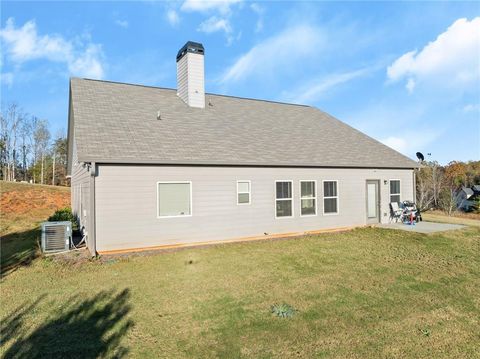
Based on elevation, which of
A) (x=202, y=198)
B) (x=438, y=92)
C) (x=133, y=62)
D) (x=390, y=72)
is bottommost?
(x=202, y=198)

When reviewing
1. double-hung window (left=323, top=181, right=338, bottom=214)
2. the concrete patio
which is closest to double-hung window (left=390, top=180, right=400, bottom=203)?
the concrete patio

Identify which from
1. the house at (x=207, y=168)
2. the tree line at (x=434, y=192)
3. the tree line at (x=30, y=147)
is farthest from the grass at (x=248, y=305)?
the tree line at (x=30, y=147)

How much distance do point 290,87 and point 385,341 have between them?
2121cm

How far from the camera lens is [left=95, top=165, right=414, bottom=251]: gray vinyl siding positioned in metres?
9.21

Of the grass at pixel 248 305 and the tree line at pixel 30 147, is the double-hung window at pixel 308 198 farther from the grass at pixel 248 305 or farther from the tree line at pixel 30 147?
the tree line at pixel 30 147

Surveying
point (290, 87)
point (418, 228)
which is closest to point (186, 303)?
point (418, 228)

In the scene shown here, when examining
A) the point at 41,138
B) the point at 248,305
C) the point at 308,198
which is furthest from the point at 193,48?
the point at 41,138

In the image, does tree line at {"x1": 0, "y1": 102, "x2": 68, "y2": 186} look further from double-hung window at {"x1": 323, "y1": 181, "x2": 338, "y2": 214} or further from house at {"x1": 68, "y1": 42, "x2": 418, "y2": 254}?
double-hung window at {"x1": 323, "y1": 181, "x2": 338, "y2": 214}

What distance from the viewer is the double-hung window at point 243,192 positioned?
1131cm

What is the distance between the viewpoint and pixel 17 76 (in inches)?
1020

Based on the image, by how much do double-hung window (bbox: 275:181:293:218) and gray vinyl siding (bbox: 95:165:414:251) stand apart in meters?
0.21

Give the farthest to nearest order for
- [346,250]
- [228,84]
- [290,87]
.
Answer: [228,84] < [290,87] < [346,250]

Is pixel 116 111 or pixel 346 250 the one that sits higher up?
pixel 116 111

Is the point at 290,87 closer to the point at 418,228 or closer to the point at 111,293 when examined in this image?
the point at 418,228
